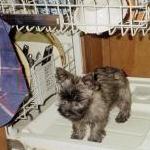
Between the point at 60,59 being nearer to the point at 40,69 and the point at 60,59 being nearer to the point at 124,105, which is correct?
the point at 40,69

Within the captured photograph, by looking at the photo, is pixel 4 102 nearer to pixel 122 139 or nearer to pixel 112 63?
pixel 122 139

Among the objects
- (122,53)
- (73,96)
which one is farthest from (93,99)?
(122,53)

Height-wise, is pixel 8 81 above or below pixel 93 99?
above

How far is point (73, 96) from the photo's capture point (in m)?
1.25

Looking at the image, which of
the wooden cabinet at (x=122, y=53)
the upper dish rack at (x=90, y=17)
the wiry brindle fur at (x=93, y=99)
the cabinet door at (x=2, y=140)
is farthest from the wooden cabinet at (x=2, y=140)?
the wooden cabinet at (x=122, y=53)

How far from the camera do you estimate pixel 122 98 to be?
4.82ft

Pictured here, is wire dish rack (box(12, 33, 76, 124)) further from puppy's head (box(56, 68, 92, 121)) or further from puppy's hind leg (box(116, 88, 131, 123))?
puppy's hind leg (box(116, 88, 131, 123))

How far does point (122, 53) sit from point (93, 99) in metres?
0.50

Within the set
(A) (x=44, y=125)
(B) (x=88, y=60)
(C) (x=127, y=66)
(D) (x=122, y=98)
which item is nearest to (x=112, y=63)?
(C) (x=127, y=66)

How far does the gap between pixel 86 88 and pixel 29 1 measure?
373 mm

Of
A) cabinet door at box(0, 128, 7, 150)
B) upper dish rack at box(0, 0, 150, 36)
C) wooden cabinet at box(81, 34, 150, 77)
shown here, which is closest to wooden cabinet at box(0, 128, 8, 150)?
cabinet door at box(0, 128, 7, 150)

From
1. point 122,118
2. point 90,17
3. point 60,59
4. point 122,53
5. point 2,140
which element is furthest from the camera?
point 122,53

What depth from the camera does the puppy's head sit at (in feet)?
4.12

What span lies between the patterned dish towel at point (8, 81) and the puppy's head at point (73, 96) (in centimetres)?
13
